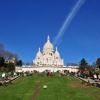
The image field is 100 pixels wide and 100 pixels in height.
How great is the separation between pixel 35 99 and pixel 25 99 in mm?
1019

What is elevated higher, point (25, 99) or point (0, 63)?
point (0, 63)

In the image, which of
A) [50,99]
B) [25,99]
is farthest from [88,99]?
[25,99]

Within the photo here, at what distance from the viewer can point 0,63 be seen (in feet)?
655

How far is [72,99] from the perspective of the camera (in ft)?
122

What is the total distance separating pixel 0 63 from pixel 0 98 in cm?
16336

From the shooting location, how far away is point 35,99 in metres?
37.4

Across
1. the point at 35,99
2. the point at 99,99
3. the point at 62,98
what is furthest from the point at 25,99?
the point at 99,99

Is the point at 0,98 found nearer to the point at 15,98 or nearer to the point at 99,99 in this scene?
the point at 15,98

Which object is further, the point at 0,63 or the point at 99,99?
the point at 0,63

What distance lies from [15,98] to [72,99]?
17.3 ft

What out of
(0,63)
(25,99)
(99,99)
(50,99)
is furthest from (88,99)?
(0,63)

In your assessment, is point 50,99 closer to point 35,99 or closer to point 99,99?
point 35,99

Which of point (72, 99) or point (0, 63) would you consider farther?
point (0, 63)

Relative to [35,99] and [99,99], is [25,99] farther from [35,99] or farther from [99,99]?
[99,99]
